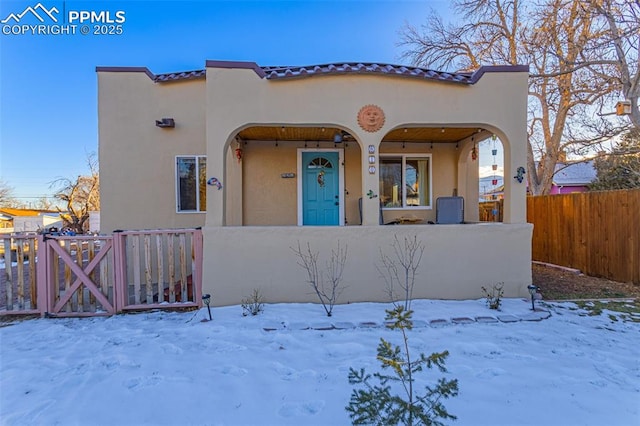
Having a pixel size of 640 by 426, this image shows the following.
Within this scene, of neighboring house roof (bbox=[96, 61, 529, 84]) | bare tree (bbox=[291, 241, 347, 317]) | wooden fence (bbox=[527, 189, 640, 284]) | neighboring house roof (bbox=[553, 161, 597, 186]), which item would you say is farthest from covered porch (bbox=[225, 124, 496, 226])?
neighboring house roof (bbox=[553, 161, 597, 186])

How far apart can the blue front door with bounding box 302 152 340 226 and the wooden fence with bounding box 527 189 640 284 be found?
5.75 metres

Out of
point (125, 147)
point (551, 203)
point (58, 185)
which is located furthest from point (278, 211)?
point (58, 185)

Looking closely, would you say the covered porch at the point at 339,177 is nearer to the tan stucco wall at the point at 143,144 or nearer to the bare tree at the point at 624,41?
the tan stucco wall at the point at 143,144

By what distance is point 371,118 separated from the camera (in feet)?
17.5

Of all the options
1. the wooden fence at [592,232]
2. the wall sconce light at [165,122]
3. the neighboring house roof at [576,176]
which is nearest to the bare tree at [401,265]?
the wooden fence at [592,232]

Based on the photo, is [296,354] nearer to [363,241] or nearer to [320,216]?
[363,241]

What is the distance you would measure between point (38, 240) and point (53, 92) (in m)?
9.94

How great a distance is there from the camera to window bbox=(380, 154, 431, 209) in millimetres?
8008

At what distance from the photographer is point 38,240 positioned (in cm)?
471

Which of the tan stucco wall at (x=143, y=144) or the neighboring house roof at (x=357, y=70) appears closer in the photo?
the neighboring house roof at (x=357, y=70)

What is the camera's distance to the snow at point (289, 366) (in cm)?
245

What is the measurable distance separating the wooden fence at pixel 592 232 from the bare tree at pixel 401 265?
4594 millimetres

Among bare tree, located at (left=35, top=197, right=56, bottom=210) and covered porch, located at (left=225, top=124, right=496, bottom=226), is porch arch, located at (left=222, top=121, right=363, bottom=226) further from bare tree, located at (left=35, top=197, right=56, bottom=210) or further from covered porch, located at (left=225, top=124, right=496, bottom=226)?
bare tree, located at (left=35, top=197, right=56, bottom=210)

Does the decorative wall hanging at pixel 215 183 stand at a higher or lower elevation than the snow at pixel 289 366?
higher
